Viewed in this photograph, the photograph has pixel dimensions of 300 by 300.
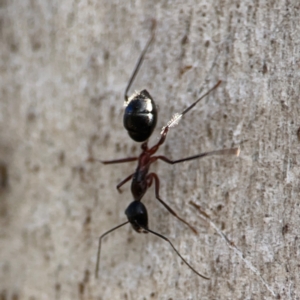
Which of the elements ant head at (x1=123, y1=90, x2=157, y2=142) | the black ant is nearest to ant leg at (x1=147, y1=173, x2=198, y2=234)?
the black ant

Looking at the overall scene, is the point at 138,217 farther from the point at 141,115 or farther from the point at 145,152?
the point at 141,115

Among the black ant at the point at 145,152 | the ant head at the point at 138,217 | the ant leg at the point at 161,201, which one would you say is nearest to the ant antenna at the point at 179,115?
the black ant at the point at 145,152

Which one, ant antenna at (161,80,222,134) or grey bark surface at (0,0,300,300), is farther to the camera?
ant antenna at (161,80,222,134)

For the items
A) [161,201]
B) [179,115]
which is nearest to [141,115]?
[179,115]

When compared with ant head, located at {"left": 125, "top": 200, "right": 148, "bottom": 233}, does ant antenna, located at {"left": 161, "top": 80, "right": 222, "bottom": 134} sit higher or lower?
higher

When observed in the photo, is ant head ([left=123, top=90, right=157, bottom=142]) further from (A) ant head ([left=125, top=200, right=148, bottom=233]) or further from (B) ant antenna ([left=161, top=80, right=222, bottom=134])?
(A) ant head ([left=125, top=200, right=148, bottom=233])

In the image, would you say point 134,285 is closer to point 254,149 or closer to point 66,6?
point 254,149
